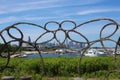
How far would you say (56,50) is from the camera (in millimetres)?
5828

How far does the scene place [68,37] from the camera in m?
5.61

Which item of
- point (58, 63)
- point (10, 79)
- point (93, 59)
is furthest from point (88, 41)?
point (93, 59)

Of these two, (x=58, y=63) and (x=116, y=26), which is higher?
(x=116, y=26)

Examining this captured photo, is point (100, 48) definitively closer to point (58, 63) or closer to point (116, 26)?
point (116, 26)

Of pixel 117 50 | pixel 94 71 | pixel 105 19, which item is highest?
pixel 105 19

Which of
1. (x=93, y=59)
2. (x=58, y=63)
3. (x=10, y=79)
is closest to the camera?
(x=10, y=79)

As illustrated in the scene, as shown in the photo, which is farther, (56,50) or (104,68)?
(104,68)

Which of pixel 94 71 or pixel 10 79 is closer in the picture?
pixel 10 79

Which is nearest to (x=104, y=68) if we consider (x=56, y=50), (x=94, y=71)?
(x=94, y=71)

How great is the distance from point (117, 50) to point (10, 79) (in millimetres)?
1403

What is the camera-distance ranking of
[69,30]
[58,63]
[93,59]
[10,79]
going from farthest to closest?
[93,59] → [58,63] → [69,30] → [10,79]

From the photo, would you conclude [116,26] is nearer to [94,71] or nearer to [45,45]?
[45,45]

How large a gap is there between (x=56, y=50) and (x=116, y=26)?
3.11ft

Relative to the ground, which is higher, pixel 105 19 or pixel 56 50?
pixel 105 19
